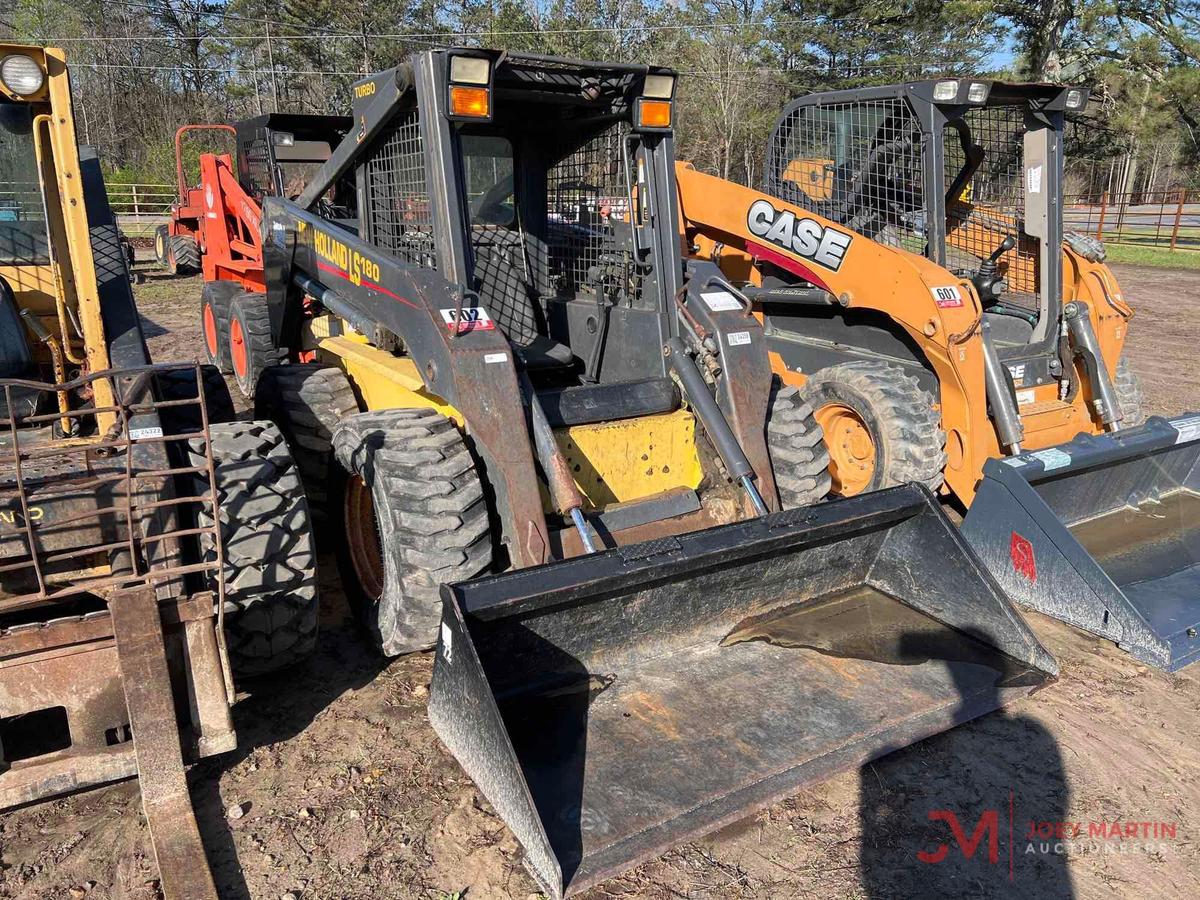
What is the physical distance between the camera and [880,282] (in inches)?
197

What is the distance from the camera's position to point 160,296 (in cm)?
1366

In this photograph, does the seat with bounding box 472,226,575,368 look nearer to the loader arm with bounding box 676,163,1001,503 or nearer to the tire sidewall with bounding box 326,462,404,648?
the tire sidewall with bounding box 326,462,404,648

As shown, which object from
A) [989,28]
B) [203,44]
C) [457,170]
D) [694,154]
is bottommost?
[457,170]

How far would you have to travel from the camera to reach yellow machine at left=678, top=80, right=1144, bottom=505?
4.77m

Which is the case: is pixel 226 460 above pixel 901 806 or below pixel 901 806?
above

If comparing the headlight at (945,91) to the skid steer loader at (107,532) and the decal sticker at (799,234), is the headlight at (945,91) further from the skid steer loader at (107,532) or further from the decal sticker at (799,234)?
the skid steer loader at (107,532)

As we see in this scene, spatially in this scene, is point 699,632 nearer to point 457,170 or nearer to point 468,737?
point 468,737

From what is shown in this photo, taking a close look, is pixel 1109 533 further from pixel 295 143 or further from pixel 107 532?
pixel 295 143

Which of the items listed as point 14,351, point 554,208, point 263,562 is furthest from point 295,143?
point 263,562

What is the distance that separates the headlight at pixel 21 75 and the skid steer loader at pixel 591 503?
4.06 feet

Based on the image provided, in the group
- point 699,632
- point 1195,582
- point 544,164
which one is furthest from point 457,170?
point 1195,582

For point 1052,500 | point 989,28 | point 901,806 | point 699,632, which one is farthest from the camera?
point 989,28

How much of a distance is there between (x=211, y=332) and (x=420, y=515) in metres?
6.44

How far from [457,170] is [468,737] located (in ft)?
7.25
